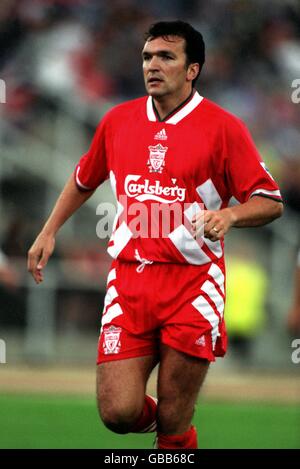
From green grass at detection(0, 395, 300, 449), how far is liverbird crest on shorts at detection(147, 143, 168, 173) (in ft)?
10.8

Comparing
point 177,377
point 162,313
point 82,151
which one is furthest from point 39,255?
point 82,151

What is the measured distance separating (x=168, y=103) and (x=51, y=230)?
1057 millimetres

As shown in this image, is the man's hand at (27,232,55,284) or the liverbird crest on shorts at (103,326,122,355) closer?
the liverbird crest on shorts at (103,326,122,355)

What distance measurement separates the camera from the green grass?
9.23 meters

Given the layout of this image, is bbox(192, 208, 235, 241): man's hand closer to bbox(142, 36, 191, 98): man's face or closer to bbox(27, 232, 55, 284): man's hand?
bbox(142, 36, 191, 98): man's face

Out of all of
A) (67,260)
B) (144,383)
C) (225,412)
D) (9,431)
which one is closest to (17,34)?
(67,260)

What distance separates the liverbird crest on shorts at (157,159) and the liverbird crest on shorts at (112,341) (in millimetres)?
930

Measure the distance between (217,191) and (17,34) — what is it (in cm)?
1072

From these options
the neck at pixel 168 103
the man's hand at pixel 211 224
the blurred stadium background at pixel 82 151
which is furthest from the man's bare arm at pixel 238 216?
the blurred stadium background at pixel 82 151

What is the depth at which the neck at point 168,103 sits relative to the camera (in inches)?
255

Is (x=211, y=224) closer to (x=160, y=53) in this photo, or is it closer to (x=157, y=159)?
(x=157, y=159)

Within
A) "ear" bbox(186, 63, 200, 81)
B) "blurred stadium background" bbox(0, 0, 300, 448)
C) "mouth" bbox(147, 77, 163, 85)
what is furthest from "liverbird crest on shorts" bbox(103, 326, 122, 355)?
"blurred stadium background" bbox(0, 0, 300, 448)

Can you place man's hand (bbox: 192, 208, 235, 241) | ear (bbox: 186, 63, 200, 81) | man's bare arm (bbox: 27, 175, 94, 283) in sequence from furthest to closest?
man's bare arm (bbox: 27, 175, 94, 283), ear (bbox: 186, 63, 200, 81), man's hand (bbox: 192, 208, 235, 241)
